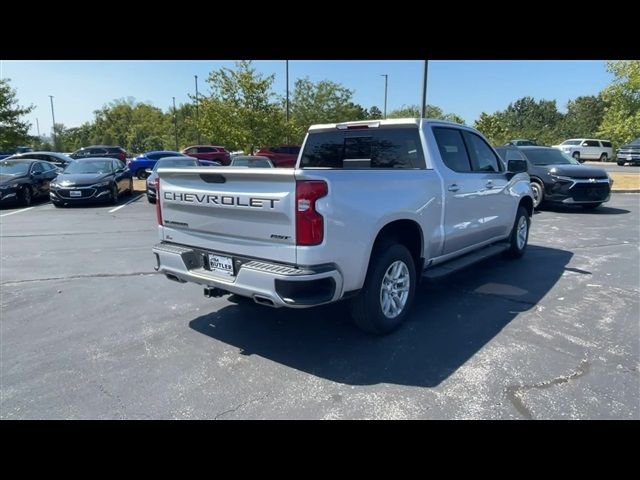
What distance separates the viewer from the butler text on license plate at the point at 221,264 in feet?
11.3

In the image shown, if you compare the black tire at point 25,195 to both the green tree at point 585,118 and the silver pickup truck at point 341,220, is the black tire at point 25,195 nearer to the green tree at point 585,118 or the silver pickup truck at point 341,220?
the silver pickup truck at point 341,220

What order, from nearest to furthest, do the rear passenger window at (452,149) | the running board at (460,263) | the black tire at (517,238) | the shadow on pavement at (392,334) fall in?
the shadow on pavement at (392,334)
the running board at (460,263)
the rear passenger window at (452,149)
the black tire at (517,238)

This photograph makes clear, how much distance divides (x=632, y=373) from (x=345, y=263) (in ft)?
7.94

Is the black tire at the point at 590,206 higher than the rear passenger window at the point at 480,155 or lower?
lower

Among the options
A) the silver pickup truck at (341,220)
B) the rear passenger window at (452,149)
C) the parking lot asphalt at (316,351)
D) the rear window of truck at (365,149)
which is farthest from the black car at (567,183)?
the rear window of truck at (365,149)

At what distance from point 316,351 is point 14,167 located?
49.1 feet

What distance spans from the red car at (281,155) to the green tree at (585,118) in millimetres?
46719

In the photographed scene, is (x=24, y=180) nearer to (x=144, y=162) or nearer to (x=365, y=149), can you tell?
(x=144, y=162)

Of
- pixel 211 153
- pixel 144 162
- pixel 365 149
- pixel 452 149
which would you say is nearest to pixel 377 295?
pixel 365 149

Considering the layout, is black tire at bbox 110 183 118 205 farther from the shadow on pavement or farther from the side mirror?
the side mirror

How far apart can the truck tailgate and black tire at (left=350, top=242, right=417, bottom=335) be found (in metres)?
0.84
